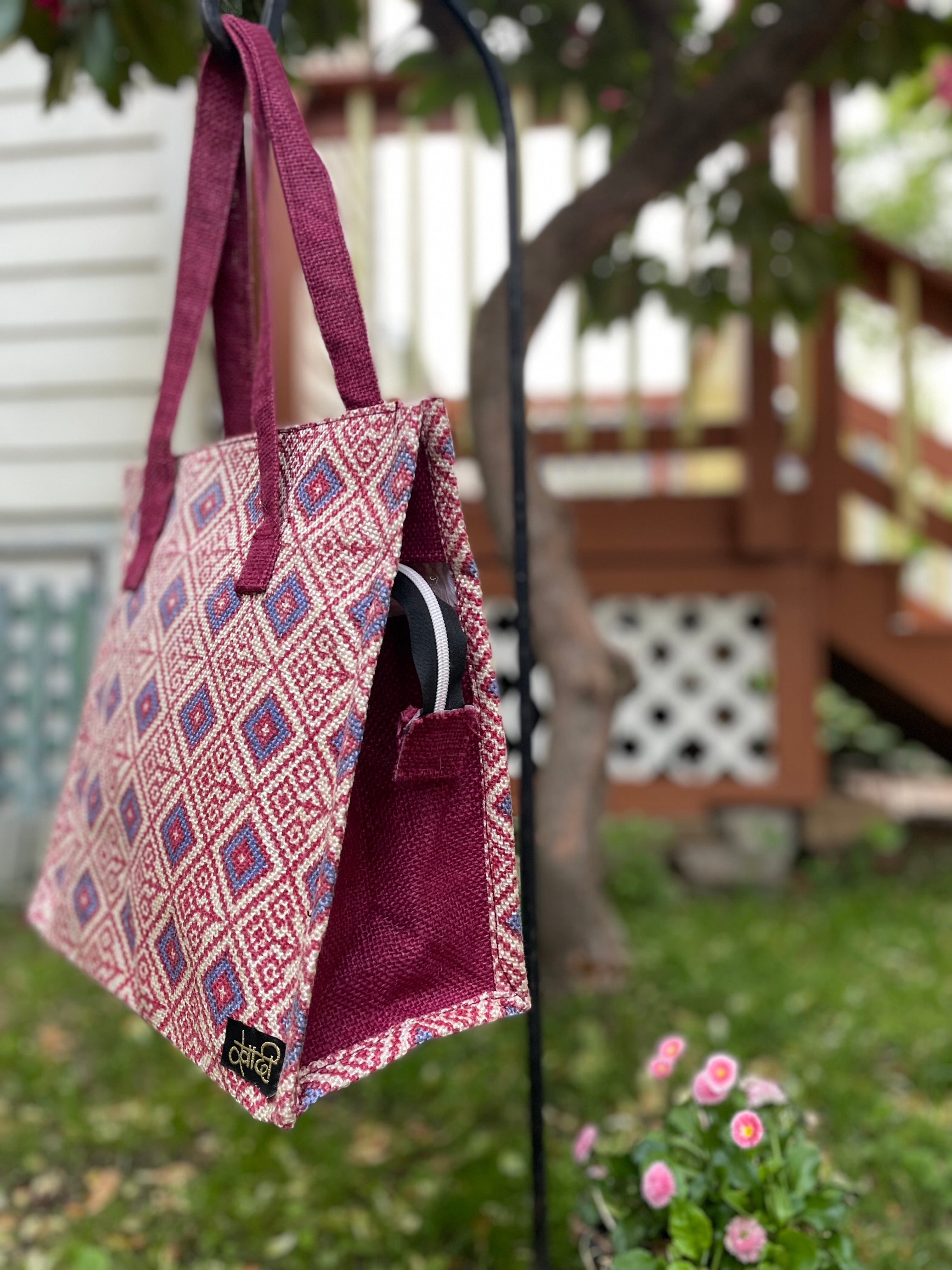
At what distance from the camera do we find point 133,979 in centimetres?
89

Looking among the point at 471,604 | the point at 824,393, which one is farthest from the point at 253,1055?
the point at 824,393

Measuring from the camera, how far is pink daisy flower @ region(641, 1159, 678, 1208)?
3.67 ft

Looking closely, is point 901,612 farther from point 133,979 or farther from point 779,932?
point 133,979

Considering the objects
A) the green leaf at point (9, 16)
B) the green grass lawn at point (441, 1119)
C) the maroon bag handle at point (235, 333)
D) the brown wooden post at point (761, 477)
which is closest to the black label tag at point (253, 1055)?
the maroon bag handle at point (235, 333)

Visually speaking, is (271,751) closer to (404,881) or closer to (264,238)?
(404,881)

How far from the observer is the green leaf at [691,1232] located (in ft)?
3.57

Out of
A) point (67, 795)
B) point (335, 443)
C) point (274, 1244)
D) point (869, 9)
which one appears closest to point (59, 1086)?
point (274, 1244)

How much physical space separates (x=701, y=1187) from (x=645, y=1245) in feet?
0.34

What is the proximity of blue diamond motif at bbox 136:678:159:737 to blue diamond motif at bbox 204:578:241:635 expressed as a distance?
0.10 m

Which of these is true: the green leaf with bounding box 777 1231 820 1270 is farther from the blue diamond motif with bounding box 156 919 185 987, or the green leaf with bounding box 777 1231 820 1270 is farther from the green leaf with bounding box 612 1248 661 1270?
the blue diamond motif with bounding box 156 919 185 987

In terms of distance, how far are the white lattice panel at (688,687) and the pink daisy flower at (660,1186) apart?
2.47 meters

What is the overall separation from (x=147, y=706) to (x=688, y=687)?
306cm

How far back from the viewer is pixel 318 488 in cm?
77

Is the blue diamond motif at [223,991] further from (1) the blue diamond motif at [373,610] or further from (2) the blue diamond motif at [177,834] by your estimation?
(1) the blue diamond motif at [373,610]
